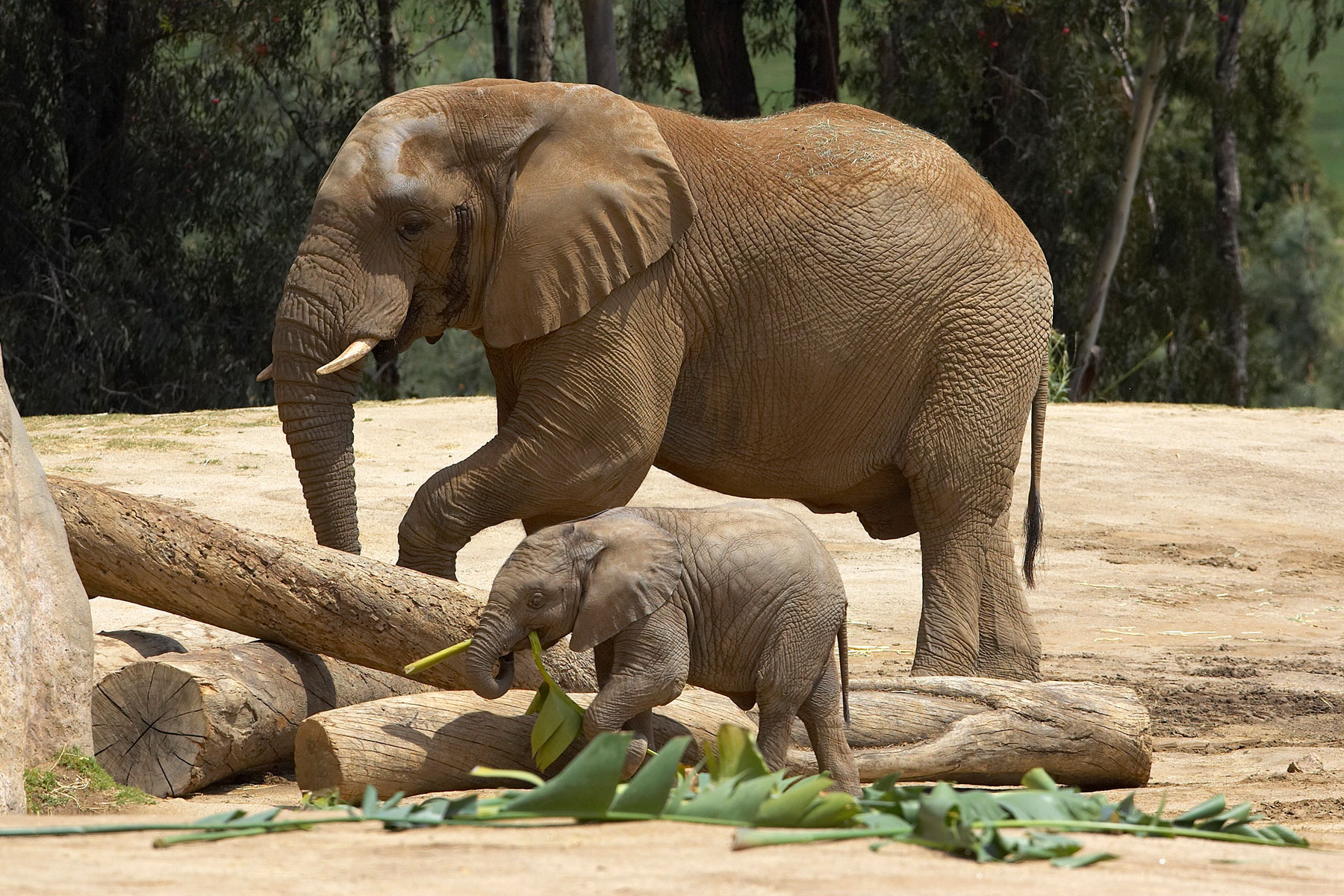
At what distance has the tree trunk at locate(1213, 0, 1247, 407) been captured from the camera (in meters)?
23.5

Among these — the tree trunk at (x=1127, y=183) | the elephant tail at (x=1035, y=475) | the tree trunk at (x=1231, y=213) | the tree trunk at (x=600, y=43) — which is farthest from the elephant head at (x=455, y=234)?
the tree trunk at (x=1231, y=213)

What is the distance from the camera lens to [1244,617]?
379 inches

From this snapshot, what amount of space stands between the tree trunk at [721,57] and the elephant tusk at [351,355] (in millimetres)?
11252

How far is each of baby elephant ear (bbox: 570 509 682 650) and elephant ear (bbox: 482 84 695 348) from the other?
57.8 inches

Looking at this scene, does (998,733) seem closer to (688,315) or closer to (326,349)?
(688,315)

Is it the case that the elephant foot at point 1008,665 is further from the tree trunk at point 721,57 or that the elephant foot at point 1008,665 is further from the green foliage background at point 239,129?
the green foliage background at point 239,129

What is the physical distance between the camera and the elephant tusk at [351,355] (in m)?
5.90

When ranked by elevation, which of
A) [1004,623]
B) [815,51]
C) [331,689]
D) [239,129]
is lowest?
[1004,623]

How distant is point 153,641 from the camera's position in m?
5.83

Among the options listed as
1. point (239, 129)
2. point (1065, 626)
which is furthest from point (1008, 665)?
point (239, 129)

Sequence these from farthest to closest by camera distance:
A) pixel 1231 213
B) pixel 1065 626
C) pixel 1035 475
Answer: pixel 1231 213 → pixel 1065 626 → pixel 1035 475

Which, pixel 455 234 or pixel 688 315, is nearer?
pixel 455 234

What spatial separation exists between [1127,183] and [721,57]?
6.30 meters

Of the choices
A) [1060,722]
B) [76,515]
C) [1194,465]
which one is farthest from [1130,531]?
[76,515]
